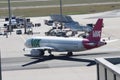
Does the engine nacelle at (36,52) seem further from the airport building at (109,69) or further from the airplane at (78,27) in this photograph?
the airport building at (109,69)

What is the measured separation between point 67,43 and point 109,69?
4435 cm

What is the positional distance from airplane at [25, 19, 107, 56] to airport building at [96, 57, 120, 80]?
38831 millimetres

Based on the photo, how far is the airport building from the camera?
74.4 feet

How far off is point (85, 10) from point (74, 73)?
119 meters

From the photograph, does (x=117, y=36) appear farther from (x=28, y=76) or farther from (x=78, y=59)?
(x=28, y=76)

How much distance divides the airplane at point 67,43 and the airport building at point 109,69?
1529 inches

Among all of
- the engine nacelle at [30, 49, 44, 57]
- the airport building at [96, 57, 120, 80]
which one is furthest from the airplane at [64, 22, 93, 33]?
the airport building at [96, 57, 120, 80]

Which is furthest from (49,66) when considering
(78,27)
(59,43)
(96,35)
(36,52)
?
(78,27)

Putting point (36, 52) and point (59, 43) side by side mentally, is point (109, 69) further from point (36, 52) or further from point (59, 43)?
point (36, 52)

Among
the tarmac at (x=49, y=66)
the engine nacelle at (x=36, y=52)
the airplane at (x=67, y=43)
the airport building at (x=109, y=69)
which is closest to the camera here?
the airport building at (x=109, y=69)

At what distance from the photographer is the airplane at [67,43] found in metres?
66.2

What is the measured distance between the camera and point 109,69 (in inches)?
925

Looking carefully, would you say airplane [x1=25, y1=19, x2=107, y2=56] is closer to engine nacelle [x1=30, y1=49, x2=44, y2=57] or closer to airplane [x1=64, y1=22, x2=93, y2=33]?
engine nacelle [x1=30, y1=49, x2=44, y2=57]

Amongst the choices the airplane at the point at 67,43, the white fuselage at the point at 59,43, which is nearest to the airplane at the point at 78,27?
the airplane at the point at 67,43
